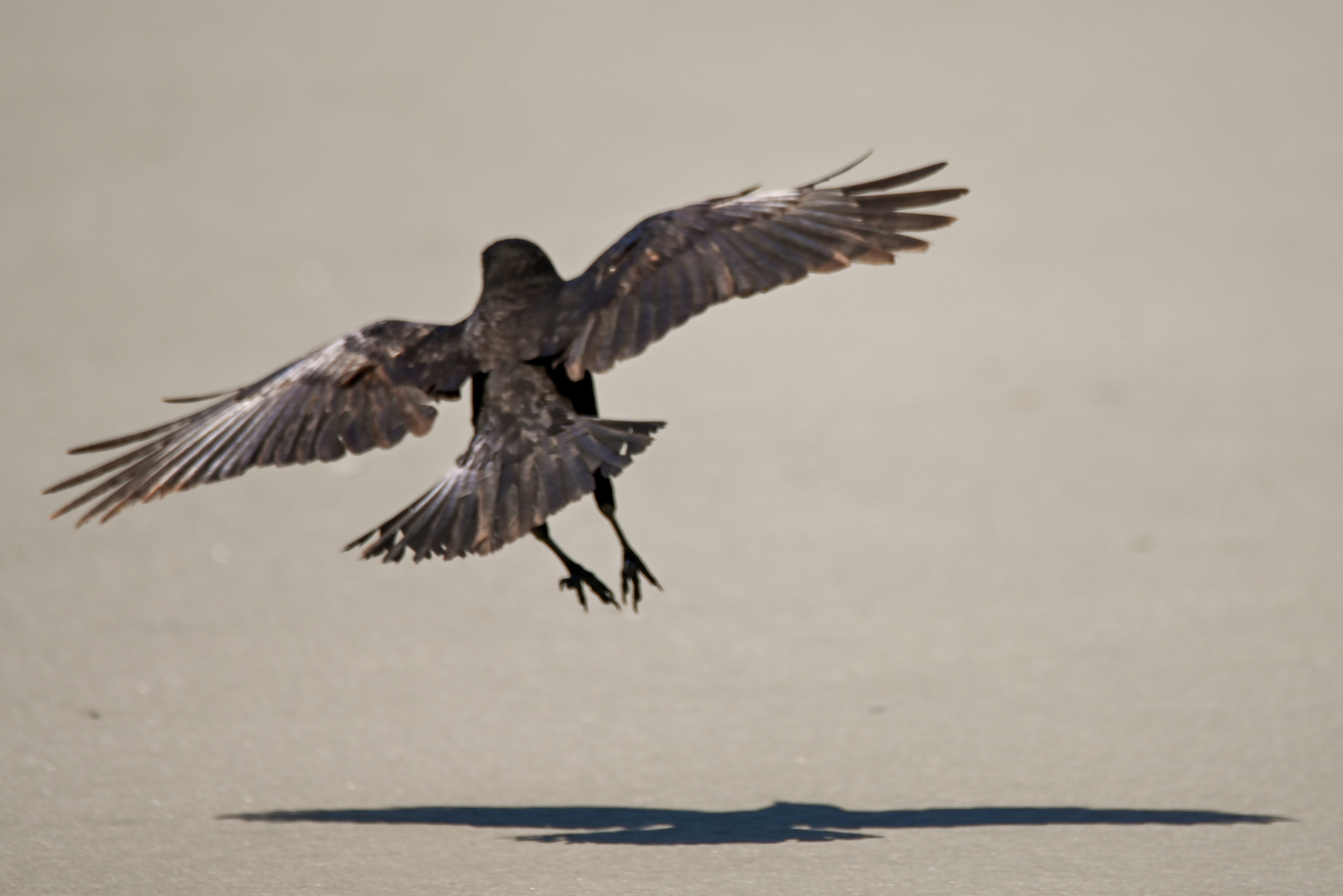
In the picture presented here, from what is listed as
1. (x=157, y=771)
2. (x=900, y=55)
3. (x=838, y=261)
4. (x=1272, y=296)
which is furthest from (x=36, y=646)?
(x=900, y=55)

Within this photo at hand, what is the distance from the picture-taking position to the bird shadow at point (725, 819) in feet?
15.1

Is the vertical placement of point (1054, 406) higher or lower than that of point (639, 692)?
higher

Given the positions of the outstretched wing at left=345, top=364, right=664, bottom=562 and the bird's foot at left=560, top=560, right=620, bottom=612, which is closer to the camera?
the outstretched wing at left=345, top=364, right=664, bottom=562

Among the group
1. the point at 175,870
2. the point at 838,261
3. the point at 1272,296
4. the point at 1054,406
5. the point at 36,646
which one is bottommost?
the point at 175,870

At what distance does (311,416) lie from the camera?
502cm

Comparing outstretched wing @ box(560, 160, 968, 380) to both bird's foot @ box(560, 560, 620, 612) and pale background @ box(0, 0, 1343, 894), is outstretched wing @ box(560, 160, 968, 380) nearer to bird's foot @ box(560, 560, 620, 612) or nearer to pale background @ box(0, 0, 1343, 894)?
bird's foot @ box(560, 560, 620, 612)

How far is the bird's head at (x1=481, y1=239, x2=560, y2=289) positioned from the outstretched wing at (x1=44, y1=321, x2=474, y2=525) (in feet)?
0.66

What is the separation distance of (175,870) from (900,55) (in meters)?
10.2

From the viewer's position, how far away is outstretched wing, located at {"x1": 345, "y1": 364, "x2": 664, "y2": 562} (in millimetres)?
4363

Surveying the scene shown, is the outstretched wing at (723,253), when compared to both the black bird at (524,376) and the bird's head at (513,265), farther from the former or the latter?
the bird's head at (513,265)

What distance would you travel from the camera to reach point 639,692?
19.0ft

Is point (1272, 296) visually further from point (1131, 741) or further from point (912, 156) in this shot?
point (1131, 741)

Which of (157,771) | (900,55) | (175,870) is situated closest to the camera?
(175,870)

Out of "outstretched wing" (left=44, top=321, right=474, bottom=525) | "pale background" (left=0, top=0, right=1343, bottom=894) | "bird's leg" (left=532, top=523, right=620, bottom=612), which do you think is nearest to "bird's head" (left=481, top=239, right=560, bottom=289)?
"outstretched wing" (left=44, top=321, right=474, bottom=525)
